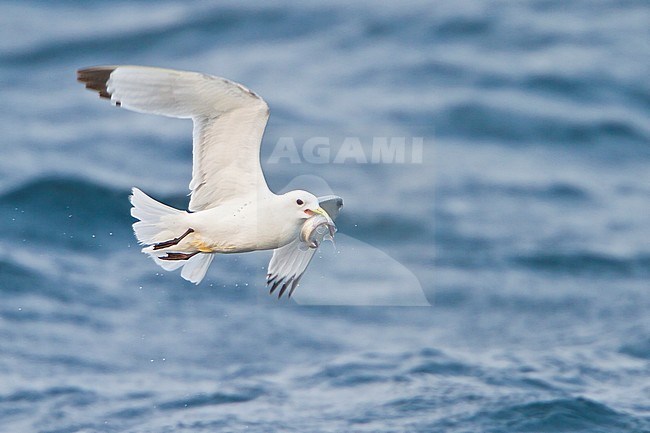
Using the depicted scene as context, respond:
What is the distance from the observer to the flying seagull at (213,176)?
7145mm

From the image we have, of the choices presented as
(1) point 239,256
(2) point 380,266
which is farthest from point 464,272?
(1) point 239,256

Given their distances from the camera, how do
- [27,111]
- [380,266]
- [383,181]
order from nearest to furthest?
[380,266]
[383,181]
[27,111]

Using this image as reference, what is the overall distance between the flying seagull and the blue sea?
12.7 ft

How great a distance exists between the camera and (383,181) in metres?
16.6

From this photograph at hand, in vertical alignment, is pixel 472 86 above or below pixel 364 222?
above

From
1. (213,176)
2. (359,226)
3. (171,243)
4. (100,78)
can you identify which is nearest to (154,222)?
(171,243)

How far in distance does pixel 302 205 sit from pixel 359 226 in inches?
335

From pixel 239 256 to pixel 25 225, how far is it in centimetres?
281

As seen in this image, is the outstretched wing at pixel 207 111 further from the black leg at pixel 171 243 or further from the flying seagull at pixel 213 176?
the black leg at pixel 171 243

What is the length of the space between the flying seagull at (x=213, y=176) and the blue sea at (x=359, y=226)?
388 centimetres

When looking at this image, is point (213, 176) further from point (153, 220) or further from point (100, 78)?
point (100, 78)

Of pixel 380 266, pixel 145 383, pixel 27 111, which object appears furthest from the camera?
pixel 27 111

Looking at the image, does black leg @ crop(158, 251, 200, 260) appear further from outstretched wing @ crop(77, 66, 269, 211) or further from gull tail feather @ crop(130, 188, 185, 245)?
outstretched wing @ crop(77, 66, 269, 211)

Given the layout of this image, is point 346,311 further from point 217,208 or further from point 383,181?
point 217,208
